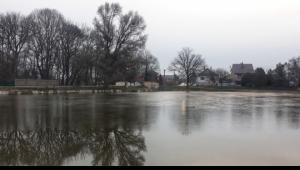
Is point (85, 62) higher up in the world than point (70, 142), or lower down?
higher up

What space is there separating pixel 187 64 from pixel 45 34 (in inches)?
1802

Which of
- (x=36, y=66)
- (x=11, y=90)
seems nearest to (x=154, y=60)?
(x=36, y=66)

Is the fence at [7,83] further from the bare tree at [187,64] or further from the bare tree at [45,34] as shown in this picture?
the bare tree at [187,64]

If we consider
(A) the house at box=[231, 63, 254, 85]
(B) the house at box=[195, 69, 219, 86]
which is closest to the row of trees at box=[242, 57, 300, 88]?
(B) the house at box=[195, 69, 219, 86]

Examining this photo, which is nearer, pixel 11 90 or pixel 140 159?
pixel 140 159

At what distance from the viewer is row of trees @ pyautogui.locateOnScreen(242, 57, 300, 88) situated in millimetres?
75963

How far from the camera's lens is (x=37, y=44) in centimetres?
5122

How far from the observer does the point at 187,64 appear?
285 feet

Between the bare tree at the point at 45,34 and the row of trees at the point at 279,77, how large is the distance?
162 feet

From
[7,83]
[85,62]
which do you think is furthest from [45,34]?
[7,83]

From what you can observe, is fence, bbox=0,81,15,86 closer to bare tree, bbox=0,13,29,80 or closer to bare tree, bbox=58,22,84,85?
bare tree, bbox=0,13,29,80

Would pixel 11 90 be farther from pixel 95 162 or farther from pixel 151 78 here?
pixel 151 78

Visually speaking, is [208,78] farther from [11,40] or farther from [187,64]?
[11,40]
